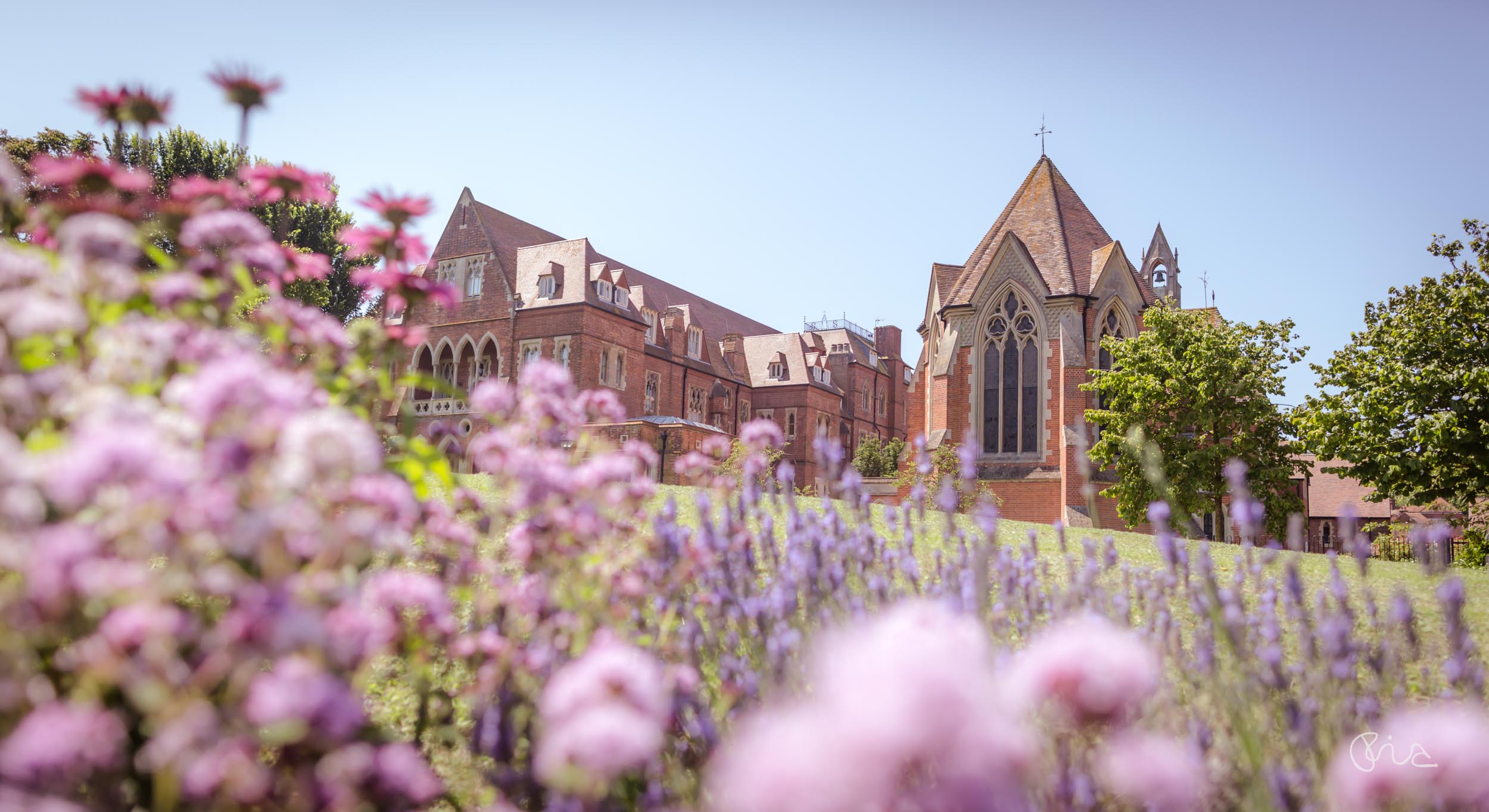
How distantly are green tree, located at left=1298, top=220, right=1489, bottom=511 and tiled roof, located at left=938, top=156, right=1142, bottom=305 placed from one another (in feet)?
28.7

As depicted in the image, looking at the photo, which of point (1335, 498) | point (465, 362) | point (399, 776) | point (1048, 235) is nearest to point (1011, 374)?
point (1048, 235)

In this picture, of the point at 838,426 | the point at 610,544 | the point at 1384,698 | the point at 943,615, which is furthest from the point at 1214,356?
the point at 838,426

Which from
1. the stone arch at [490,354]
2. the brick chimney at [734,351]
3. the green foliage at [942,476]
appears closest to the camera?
the green foliage at [942,476]

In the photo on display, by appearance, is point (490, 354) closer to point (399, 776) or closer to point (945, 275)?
point (945, 275)

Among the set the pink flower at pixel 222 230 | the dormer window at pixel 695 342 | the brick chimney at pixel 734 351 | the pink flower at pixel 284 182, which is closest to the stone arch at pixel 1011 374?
the dormer window at pixel 695 342

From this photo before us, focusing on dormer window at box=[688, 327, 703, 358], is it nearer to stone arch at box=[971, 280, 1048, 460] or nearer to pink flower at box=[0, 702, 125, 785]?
stone arch at box=[971, 280, 1048, 460]

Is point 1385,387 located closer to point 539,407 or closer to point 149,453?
point 539,407

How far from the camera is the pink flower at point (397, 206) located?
3.79m

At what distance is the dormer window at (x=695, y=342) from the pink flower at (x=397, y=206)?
45572mm

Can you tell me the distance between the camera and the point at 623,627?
332 cm

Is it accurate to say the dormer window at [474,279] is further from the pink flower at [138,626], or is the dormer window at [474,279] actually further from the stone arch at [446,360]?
the pink flower at [138,626]

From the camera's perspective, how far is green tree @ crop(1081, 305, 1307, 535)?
2448cm

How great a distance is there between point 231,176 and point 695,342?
919 inches

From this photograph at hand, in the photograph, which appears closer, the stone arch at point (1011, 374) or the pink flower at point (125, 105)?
the pink flower at point (125, 105)
